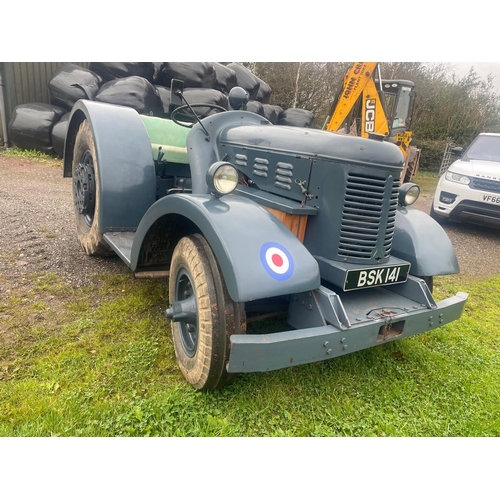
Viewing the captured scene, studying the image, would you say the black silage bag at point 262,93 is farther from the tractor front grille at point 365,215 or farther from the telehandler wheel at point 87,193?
the tractor front grille at point 365,215

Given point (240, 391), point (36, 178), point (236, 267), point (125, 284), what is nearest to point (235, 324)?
point (236, 267)

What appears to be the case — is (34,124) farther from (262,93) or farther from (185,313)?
(185,313)

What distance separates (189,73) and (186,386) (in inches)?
336

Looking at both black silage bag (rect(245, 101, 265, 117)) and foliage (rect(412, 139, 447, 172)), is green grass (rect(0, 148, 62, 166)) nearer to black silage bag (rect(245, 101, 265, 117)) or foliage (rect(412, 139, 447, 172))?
black silage bag (rect(245, 101, 265, 117))

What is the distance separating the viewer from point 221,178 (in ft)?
8.46

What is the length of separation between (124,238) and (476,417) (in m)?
3.04

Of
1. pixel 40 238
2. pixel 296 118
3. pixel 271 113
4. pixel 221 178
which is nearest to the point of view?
pixel 221 178

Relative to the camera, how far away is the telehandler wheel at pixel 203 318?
2318 millimetres

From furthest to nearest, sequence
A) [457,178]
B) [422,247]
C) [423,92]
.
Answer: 1. [423,92]
2. [457,178]
3. [422,247]

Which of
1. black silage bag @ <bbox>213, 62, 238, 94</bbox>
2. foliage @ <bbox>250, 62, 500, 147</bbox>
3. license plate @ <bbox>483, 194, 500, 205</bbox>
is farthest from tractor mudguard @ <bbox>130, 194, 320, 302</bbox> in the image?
foliage @ <bbox>250, 62, 500, 147</bbox>

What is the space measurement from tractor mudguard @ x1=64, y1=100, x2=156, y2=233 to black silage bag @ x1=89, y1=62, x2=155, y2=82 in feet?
20.6

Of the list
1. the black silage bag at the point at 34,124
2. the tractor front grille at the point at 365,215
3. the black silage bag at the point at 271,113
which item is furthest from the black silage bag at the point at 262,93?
the tractor front grille at the point at 365,215

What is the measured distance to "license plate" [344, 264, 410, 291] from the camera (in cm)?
260

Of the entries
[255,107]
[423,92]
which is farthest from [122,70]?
[423,92]
